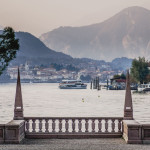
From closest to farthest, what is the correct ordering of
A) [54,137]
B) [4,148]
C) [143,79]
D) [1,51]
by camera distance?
[4,148] < [54,137] < [1,51] < [143,79]

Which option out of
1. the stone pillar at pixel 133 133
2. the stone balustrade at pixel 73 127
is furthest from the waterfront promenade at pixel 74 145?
the stone balustrade at pixel 73 127

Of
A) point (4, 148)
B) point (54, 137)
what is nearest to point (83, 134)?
point (54, 137)

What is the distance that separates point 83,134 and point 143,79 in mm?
147461

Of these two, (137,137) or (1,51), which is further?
(1,51)

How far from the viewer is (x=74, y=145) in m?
20.8

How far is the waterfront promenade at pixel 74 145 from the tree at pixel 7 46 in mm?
8295

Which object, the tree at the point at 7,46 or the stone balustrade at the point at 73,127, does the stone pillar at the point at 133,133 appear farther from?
the tree at the point at 7,46

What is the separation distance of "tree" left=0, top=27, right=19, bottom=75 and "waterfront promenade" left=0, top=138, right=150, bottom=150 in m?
8.29

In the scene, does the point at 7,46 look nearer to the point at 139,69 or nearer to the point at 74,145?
the point at 74,145

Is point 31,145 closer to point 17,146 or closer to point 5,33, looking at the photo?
point 17,146

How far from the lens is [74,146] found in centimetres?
2045

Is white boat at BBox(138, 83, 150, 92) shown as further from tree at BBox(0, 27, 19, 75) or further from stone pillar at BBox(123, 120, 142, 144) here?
stone pillar at BBox(123, 120, 142, 144)

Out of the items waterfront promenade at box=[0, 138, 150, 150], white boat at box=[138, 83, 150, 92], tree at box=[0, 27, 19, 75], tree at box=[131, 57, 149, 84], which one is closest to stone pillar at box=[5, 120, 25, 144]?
→ waterfront promenade at box=[0, 138, 150, 150]

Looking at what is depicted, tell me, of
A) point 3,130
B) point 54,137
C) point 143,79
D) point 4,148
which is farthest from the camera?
point 143,79
